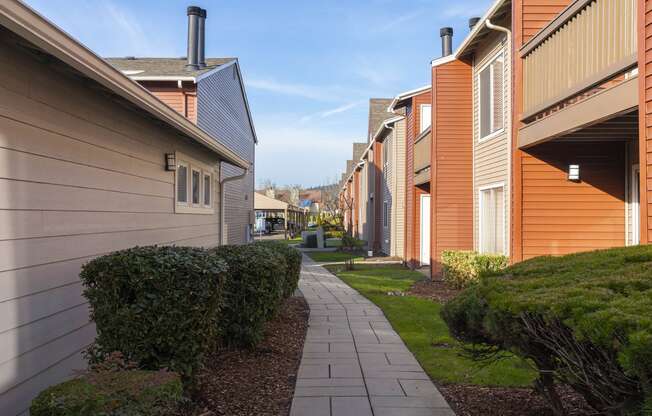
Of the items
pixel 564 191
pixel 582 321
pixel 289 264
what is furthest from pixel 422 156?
pixel 582 321

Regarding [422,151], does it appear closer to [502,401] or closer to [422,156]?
[422,156]

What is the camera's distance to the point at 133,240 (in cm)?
628

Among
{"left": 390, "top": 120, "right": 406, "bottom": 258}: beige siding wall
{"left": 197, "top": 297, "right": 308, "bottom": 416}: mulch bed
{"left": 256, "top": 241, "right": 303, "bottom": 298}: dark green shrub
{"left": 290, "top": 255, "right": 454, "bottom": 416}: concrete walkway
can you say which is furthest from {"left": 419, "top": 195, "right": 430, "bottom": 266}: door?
{"left": 197, "top": 297, "right": 308, "bottom": 416}: mulch bed

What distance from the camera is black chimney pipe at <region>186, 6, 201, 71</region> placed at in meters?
15.8

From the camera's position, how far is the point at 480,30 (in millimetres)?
11086

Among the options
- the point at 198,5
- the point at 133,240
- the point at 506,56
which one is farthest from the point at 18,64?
the point at 198,5

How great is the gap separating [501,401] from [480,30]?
849cm

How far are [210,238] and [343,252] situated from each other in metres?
15.8

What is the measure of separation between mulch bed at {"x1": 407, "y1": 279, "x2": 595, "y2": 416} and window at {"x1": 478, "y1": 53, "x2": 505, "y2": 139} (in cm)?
681

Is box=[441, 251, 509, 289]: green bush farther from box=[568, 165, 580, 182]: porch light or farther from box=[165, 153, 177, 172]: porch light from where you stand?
box=[165, 153, 177, 172]: porch light

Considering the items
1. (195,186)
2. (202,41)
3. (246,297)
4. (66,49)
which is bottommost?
(246,297)

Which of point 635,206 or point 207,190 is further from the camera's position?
point 207,190

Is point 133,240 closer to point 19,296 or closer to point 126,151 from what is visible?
point 126,151

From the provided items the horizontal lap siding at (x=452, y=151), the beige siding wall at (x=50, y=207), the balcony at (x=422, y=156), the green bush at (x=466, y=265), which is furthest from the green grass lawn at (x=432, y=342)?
the beige siding wall at (x=50, y=207)
